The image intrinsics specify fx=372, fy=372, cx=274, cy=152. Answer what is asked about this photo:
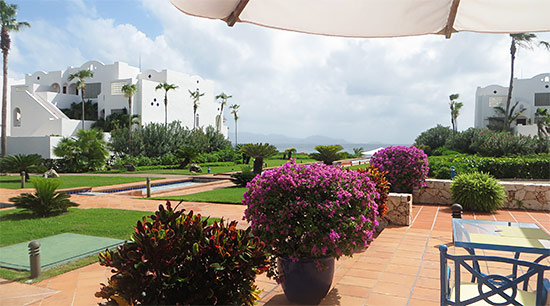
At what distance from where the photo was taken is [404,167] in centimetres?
810

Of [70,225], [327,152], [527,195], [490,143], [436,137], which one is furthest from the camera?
[436,137]

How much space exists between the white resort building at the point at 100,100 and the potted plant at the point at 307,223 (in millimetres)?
26965

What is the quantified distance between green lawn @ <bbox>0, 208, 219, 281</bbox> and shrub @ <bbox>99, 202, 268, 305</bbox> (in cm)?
293

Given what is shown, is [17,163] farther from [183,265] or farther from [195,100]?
[195,100]

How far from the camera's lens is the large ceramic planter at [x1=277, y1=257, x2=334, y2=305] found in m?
3.11

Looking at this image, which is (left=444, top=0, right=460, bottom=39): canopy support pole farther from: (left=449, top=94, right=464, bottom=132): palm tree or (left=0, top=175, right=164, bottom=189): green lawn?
(left=449, top=94, right=464, bottom=132): palm tree

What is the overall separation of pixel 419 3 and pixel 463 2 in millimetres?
245

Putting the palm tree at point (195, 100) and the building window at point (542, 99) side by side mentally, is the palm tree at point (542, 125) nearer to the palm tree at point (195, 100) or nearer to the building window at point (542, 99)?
the building window at point (542, 99)

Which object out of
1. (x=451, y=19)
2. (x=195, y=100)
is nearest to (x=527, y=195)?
(x=451, y=19)

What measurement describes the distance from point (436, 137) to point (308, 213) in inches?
1323

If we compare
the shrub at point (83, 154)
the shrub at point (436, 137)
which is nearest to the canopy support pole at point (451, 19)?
the shrub at point (83, 154)

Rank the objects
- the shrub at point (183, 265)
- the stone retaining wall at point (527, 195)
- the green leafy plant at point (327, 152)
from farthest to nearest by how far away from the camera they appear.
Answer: the green leafy plant at point (327, 152) < the stone retaining wall at point (527, 195) < the shrub at point (183, 265)

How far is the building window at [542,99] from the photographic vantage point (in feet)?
146

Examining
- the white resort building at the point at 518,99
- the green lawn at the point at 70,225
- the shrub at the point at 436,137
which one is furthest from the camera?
the white resort building at the point at 518,99
